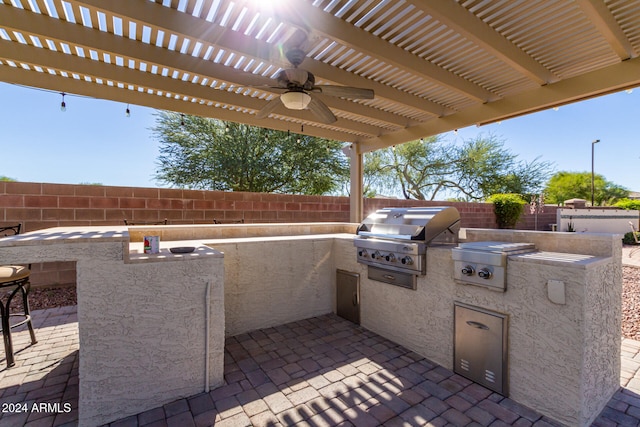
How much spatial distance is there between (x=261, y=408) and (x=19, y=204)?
4873mm

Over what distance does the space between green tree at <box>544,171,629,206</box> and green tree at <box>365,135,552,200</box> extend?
13.8 metres

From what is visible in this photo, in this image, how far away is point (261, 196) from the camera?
6500mm

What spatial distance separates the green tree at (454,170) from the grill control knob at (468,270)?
15.0 metres

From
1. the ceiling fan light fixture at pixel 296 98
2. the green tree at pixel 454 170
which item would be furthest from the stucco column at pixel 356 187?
the green tree at pixel 454 170

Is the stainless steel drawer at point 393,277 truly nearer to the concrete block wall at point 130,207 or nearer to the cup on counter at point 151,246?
the cup on counter at point 151,246

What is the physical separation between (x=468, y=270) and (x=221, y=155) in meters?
9.14

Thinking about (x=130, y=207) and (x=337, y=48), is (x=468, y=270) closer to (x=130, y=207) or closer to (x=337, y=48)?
(x=337, y=48)

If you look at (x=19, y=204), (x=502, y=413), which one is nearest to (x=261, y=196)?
(x=19, y=204)

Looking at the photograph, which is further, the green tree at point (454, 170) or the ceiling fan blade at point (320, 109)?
the green tree at point (454, 170)

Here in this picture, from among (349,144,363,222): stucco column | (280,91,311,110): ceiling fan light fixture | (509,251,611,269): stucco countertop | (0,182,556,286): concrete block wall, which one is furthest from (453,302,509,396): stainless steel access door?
(0,182,556,286): concrete block wall

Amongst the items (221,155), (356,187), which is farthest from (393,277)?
(221,155)

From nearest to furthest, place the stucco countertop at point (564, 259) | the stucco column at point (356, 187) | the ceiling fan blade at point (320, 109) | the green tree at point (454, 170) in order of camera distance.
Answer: the stucco countertop at point (564, 259) < the ceiling fan blade at point (320, 109) < the stucco column at point (356, 187) < the green tree at point (454, 170)

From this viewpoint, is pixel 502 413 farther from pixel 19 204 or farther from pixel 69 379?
pixel 19 204

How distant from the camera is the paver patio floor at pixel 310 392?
1980mm
